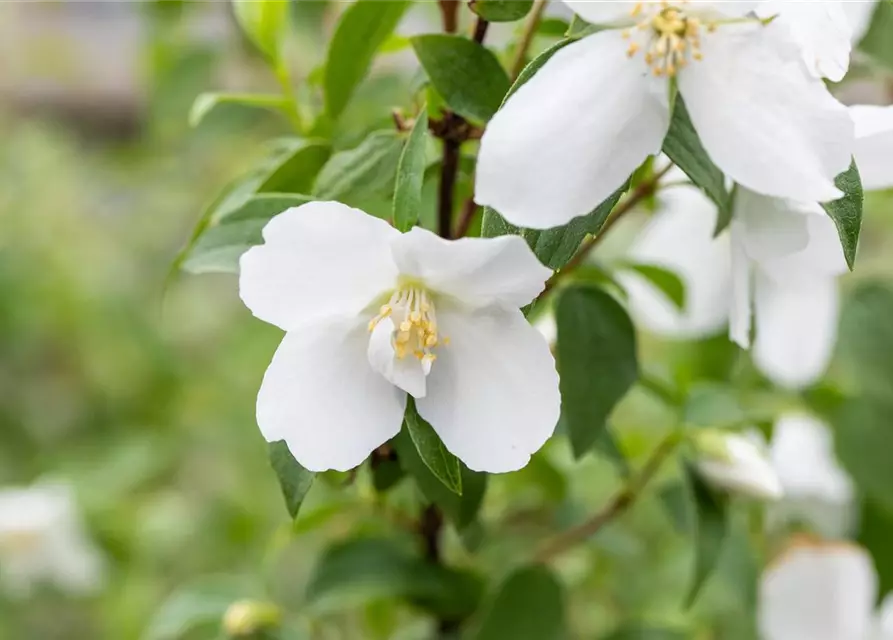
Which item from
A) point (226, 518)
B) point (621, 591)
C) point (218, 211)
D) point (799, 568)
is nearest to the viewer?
point (218, 211)

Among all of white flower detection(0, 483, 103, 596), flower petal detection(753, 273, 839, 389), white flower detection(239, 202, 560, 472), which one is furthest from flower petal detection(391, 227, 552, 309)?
white flower detection(0, 483, 103, 596)

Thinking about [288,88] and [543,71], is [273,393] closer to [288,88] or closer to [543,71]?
[543,71]

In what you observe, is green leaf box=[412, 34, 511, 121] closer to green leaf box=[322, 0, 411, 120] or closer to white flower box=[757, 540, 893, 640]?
green leaf box=[322, 0, 411, 120]

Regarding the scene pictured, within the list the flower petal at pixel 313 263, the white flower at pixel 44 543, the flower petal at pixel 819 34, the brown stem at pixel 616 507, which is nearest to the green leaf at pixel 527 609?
the brown stem at pixel 616 507

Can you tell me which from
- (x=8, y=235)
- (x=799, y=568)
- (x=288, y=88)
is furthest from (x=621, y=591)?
(x=8, y=235)

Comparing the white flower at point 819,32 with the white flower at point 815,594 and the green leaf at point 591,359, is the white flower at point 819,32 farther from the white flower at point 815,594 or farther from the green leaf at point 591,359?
the white flower at point 815,594

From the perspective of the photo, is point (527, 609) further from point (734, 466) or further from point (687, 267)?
point (687, 267)
